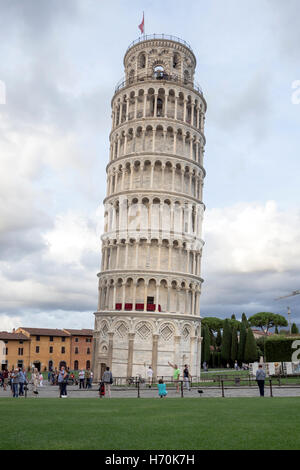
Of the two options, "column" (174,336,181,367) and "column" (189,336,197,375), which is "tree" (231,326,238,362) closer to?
"column" (189,336,197,375)

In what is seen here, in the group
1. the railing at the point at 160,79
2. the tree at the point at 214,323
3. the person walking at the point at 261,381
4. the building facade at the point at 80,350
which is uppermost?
the railing at the point at 160,79

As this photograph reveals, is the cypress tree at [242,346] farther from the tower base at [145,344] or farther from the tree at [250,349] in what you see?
the tower base at [145,344]

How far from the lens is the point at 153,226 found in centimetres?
5522

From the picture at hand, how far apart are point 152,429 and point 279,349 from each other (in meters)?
49.1

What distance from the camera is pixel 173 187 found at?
56094 millimetres

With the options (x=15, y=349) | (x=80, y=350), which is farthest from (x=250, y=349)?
(x=15, y=349)

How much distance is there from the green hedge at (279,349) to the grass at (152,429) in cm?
4244

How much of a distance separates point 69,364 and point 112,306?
213 feet

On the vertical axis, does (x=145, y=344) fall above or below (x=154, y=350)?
above

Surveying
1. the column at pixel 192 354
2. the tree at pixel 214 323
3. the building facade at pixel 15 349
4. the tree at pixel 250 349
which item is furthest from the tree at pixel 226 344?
the building facade at pixel 15 349

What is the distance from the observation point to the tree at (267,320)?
13300cm

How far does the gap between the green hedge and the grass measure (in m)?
42.4

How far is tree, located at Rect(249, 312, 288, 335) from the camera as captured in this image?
13300cm

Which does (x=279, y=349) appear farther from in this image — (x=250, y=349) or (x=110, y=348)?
(x=250, y=349)
